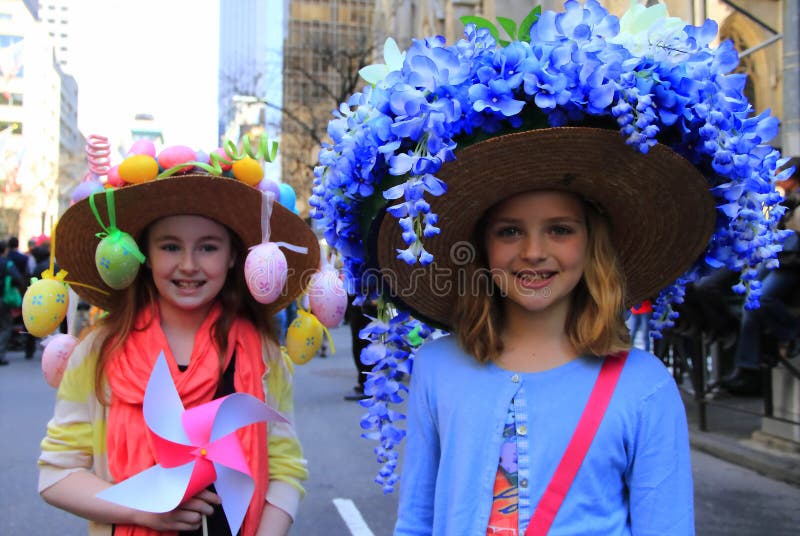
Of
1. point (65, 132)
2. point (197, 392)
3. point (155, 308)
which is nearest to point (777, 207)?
point (197, 392)

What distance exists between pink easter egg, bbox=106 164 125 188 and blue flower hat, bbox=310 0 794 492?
2.36ft

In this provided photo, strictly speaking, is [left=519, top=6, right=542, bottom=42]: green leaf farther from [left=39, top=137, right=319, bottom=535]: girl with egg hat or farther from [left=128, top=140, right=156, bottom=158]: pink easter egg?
[left=128, top=140, right=156, bottom=158]: pink easter egg

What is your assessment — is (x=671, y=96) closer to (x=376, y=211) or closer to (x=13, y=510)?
(x=376, y=211)

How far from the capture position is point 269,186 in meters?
2.52

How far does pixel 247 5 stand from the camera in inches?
6216

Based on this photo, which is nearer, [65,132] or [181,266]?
[181,266]

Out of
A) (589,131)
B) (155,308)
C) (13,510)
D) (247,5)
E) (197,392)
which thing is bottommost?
(13,510)

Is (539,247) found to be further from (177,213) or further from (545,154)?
(177,213)

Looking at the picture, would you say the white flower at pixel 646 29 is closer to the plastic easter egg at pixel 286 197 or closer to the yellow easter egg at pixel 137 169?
the plastic easter egg at pixel 286 197

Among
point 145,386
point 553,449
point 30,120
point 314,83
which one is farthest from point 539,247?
point 30,120

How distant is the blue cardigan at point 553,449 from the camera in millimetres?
1708

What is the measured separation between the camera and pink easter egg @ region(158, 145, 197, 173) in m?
2.39

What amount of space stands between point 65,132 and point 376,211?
9214 centimetres

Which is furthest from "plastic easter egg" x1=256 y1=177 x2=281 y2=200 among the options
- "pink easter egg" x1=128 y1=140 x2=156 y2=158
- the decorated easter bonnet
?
"pink easter egg" x1=128 y1=140 x2=156 y2=158
